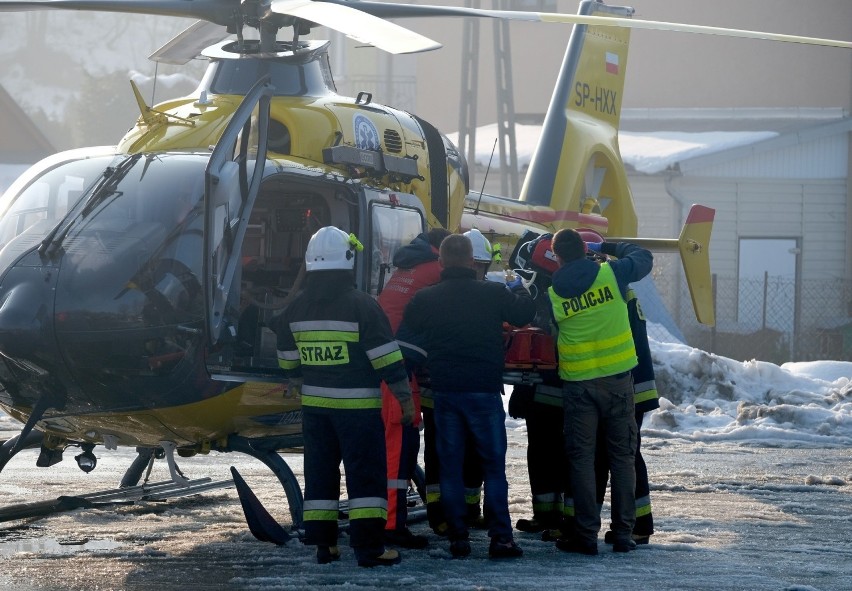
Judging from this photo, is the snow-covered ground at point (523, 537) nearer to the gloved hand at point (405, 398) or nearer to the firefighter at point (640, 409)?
the firefighter at point (640, 409)

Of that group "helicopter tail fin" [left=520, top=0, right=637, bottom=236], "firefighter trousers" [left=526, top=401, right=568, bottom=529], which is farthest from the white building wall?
"firefighter trousers" [left=526, top=401, right=568, bottom=529]

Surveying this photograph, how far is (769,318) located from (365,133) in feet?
66.0

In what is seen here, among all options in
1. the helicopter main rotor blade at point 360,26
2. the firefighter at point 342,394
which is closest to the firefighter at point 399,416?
the firefighter at point 342,394

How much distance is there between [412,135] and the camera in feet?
29.5

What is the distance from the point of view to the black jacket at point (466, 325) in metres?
7.24

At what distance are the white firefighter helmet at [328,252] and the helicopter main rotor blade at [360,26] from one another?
1017mm

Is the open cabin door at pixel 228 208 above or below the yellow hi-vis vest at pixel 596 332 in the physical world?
above

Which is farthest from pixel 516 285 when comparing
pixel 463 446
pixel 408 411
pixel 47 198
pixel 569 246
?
pixel 47 198

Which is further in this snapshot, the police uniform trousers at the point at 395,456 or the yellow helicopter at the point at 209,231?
the police uniform trousers at the point at 395,456

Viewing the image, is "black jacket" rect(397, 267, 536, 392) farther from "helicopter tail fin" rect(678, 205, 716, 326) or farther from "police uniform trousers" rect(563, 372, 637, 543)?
"helicopter tail fin" rect(678, 205, 716, 326)

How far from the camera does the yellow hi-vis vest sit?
7.35m

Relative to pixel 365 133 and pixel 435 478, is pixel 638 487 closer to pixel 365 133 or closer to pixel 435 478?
pixel 435 478

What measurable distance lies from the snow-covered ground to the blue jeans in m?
0.30

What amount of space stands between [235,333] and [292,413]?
108cm
